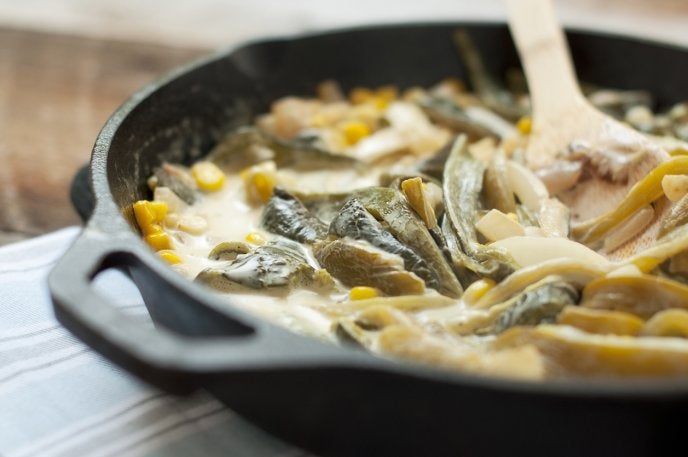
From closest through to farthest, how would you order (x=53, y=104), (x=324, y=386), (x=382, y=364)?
1. (x=382, y=364)
2. (x=324, y=386)
3. (x=53, y=104)

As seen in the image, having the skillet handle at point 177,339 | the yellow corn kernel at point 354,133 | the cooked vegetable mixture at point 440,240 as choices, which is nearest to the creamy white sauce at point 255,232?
the cooked vegetable mixture at point 440,240

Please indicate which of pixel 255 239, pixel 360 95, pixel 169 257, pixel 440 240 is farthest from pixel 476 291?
pixel 360 95

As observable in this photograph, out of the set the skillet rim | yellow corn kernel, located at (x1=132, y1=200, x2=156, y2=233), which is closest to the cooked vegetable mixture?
yellow corn kernel, located at (x1=132, y1=200, x2=156, y2=233)

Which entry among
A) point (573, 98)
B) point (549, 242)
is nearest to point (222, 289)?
point (549, 242)

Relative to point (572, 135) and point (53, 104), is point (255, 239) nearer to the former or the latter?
point (572, 135)

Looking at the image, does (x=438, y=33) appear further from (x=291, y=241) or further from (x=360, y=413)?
(x=360, y=413)

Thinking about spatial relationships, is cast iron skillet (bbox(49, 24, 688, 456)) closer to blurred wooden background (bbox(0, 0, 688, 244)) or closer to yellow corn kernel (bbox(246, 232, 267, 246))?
yellow corn kernel (bbox(246, 232, 267, 246))
